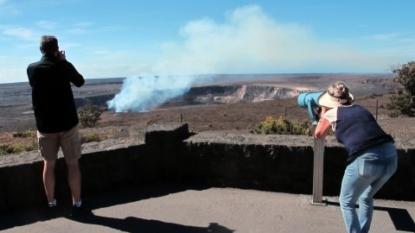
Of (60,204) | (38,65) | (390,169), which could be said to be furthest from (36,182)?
(390,169)

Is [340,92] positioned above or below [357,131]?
above

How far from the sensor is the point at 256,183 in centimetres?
508

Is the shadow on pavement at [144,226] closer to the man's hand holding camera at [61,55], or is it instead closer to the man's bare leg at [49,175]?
the man's bare leg at [49,175]

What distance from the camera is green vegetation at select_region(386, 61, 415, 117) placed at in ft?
89.7

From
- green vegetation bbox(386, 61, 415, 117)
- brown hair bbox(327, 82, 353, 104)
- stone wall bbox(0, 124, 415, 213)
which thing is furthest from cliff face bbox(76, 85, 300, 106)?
brown hair bbox(327, 82, 353, 104)

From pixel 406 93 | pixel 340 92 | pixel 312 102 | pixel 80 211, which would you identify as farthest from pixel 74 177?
pixel 406 93

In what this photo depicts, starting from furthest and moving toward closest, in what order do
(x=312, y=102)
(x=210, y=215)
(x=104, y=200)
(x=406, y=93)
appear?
(x=406, y=93) → (x=104, y=200) → (x=210, y=215) → (x=312, y=102)

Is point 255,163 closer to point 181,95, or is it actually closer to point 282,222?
point 282,222

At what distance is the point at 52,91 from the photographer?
4.07 m

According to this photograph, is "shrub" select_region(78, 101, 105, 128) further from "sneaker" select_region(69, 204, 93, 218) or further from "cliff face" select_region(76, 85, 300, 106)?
"cliff face" select_region(76, 85, 300, 106)

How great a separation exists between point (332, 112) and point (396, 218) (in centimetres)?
154

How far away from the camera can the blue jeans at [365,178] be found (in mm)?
3113

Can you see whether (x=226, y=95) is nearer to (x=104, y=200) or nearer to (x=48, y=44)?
(x=104, y=200)

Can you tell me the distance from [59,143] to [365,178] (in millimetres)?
2887
